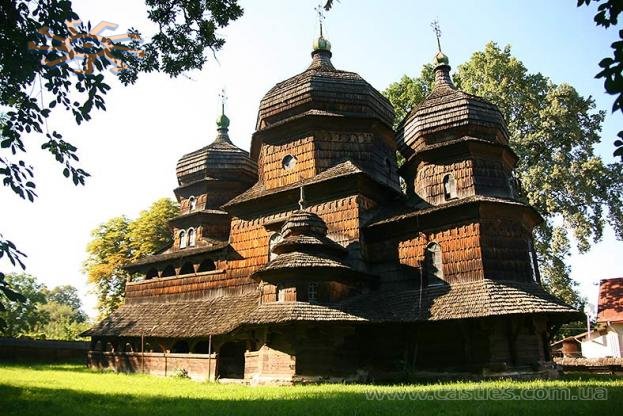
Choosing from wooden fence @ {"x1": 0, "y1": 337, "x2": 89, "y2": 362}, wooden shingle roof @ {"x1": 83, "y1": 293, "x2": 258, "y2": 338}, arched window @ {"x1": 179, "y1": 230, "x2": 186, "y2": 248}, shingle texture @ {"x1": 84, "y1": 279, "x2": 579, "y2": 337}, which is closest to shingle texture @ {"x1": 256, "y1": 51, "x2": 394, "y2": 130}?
shingle texture @ {"x1": 84, "y1": 279, "x2": 579, "y2": 337}

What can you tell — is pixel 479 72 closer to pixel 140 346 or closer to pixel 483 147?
pixel 483 147

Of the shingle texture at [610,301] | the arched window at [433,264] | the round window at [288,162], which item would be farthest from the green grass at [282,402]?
the shingle texture at [610,301]

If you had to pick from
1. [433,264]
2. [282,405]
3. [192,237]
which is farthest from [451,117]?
[192,237]

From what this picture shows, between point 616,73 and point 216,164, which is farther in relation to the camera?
point 216,164

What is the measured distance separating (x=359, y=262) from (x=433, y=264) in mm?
2463

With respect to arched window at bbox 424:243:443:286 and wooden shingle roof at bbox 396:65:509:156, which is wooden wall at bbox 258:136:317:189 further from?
arched window at bbox 424:243:443:286

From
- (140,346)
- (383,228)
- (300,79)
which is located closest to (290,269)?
(383,228)

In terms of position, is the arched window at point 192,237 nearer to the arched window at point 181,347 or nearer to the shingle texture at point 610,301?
the arched window at point 181,347

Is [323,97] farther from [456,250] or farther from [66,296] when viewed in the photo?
[66,296]

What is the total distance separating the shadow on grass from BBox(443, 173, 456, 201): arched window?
767 cm

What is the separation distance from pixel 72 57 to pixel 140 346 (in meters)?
17.5

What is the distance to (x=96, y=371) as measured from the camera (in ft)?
68.5

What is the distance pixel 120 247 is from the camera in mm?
34469

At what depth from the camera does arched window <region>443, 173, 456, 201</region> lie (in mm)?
16375
